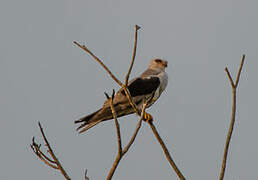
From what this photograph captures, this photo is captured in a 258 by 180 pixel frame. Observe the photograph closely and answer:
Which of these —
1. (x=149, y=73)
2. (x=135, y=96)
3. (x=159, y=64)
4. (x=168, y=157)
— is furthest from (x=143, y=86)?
(x=168, y=157)

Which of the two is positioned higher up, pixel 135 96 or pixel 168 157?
pixel 135 96

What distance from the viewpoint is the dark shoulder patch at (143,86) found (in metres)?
8.48

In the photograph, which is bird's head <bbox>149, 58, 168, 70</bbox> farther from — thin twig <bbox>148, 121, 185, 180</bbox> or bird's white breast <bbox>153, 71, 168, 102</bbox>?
thin twig <bbox>148, 121, 185, 180</bbox>

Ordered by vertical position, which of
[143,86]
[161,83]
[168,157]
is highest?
[143,86]

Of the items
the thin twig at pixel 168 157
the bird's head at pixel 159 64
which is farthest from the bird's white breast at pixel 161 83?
the thin twig at pixel 168 157

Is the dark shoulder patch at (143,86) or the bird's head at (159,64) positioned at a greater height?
the bird's head at (159,64)

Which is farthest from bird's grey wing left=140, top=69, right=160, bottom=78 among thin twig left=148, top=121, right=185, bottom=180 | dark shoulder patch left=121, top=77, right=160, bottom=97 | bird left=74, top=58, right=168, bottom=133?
thin twig left=148, top=121, right=185, bottom=180

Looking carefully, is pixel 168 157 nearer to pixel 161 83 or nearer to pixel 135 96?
pixel 135 96

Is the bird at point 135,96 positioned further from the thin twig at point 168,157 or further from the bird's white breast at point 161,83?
the thin twig at point 168,157

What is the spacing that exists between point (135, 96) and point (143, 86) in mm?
286

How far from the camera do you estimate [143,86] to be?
8609mm

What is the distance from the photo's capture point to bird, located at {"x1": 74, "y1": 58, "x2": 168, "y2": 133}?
7.33 metres

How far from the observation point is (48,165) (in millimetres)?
4324

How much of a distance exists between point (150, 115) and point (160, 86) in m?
1.70
